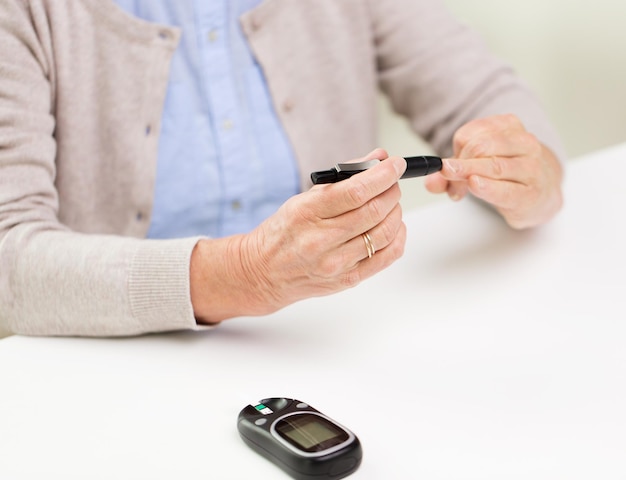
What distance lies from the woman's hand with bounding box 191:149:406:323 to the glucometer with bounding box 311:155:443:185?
11 mm

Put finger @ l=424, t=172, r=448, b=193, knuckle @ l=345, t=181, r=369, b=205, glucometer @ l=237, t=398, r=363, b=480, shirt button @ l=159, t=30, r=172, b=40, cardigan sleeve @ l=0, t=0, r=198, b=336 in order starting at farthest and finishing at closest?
1. shirt button @ l=159, t=30, r=172, b=40
2. finger @ l=424, t=172, r=448, b=193
3. cardigan sleeve @ l=0, t=0, r=198, b=336
4. knuckle @ l=345, t=181, r=369, b=205
5. glucometer @ l=237, t=398, r=363, b=480

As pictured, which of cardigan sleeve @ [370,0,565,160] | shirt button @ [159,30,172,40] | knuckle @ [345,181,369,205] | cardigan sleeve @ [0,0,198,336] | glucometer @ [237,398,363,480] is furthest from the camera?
cardigan sleeve @ [370,0,565,160]

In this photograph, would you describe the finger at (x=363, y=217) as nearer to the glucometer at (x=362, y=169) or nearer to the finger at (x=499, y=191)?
the glucometer at (x=362, y=169)

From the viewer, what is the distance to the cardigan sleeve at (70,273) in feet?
2.55

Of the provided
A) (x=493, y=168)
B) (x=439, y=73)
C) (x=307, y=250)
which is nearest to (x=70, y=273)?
(x=307, y=250)

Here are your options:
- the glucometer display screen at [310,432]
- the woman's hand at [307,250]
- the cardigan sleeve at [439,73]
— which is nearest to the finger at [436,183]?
the woman's hand at [307,250]

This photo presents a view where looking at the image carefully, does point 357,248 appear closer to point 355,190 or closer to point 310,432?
point 355,190

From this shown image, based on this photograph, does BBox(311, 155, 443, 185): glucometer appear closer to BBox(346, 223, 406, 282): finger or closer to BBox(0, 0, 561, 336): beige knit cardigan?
BBox(346, 223, 406, 282): finger

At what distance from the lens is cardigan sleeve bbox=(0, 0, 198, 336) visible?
2.55 feet

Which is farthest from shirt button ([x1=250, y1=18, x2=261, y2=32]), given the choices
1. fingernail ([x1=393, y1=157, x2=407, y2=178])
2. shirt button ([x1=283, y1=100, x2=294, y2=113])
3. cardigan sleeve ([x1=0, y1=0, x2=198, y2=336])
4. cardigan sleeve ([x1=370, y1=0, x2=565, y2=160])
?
fingernail ([x1=393, y1=157, x2=407, y2=178])

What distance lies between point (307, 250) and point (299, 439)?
203 mm

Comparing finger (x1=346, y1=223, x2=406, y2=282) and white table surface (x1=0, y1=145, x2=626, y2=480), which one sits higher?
finger (x1=346, y1=223, x2=406, y2=282)

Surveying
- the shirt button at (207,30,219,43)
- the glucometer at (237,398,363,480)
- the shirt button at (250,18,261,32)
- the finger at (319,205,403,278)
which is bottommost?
the glucometer at (237,398,363,480)

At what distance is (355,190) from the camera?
0.67m
